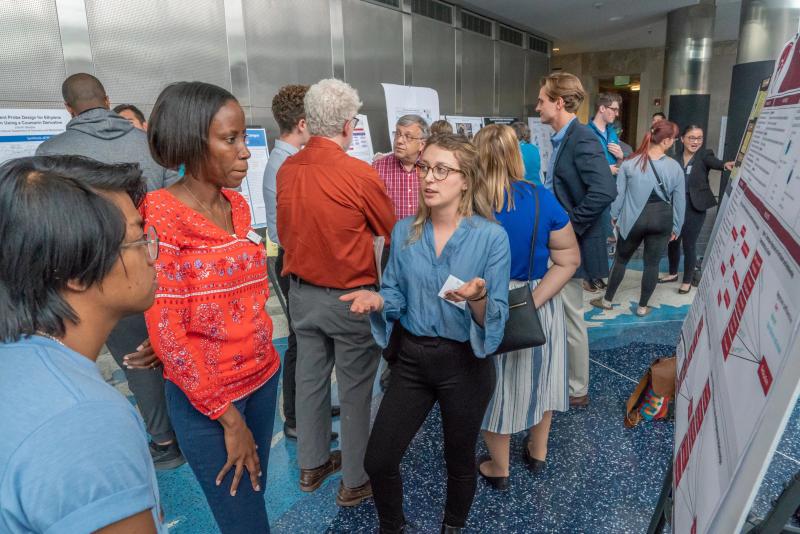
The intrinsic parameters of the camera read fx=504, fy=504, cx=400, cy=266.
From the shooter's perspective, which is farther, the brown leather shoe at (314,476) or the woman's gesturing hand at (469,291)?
the brown leather shoe at (314,476)

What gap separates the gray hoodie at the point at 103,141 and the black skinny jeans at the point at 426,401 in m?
1.46

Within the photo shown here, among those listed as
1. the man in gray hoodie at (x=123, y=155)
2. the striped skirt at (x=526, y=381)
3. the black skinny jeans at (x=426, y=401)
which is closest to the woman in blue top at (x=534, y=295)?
the striped skirt at (x=526, y=381)

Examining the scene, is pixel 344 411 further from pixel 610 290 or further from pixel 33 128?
pixel 610 290

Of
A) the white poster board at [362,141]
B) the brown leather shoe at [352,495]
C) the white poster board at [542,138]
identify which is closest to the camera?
the brown leather shoe at [352,495]

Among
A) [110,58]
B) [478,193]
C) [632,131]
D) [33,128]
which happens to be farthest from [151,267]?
[632,131]

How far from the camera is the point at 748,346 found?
2.19 feet

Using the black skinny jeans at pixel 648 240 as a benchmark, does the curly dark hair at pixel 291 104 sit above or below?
above

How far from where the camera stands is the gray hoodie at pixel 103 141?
2162 millimetres

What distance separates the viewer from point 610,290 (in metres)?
4.51

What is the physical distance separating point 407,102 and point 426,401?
4.75m

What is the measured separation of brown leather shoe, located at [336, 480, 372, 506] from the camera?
2.20m

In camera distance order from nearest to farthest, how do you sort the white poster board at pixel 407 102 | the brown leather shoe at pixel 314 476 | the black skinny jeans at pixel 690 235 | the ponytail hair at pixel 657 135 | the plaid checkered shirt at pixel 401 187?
the brown leather shoe at pixel 314 476
the plaid checkered shirt at pixel 401 187
the ponytail hair at pixel 657 135
the black skinny jeans at pixel 690 235
the white poster board at pixel 407 102

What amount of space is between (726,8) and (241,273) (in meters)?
11.1

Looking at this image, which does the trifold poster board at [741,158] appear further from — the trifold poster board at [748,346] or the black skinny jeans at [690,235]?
the black skinny jeans at [690,235]
